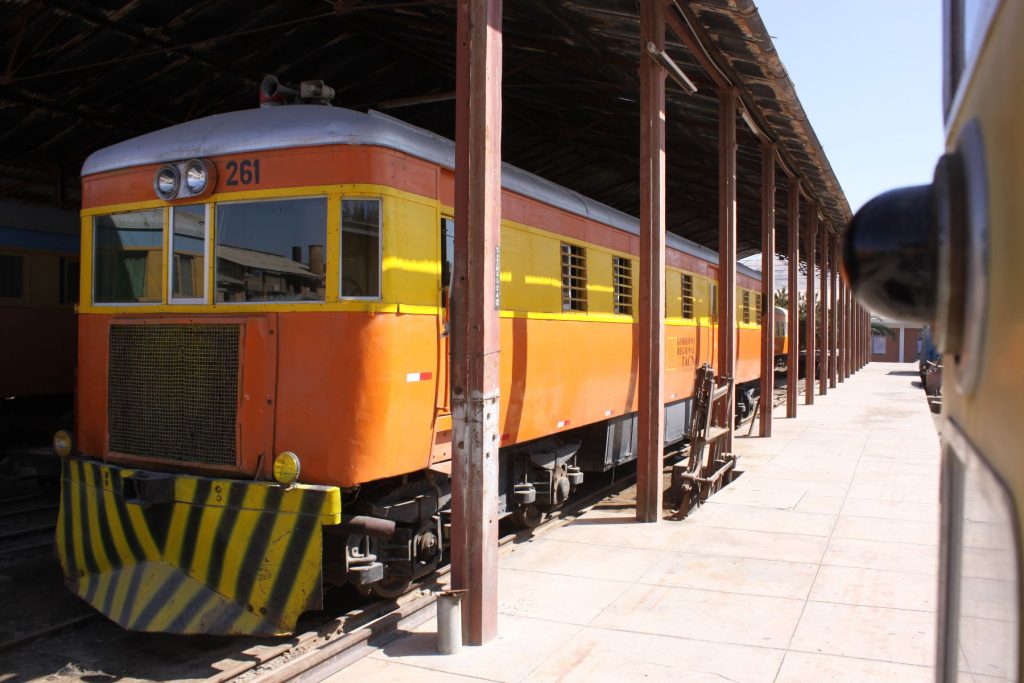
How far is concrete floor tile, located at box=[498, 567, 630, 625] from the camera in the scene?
5.83 m

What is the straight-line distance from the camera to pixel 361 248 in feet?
18.0

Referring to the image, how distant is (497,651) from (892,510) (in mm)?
5560

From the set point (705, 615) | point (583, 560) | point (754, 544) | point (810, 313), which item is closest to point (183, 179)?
point (583, 560)

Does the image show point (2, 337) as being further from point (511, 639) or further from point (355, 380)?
point (511, 639)

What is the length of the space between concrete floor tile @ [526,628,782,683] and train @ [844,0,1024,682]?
3475 mm

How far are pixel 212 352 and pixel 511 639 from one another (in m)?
2.76

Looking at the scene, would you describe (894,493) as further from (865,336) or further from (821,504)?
(865,336)

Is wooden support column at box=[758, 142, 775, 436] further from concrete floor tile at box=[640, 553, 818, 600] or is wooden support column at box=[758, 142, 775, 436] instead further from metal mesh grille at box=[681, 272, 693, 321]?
concrete floor tile at box=[640, 553, 818, 600]

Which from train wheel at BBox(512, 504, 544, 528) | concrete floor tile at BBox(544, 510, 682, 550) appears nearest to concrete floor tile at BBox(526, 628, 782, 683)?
concrete floor tile at BBox(544, 510, 682, 550)

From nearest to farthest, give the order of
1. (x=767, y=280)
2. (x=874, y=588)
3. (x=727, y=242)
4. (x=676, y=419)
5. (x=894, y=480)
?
(x=874, y=588), (x=894, y=480), (x=727, y=242), (x=676, y=419), (x=767, y=280)

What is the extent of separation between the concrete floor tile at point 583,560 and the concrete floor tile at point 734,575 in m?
0.15

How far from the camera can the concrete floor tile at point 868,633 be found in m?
5.05

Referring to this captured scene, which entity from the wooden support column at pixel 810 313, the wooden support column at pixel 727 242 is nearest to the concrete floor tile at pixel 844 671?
the wooden support column at pixel 727 242

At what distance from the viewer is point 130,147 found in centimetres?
620
